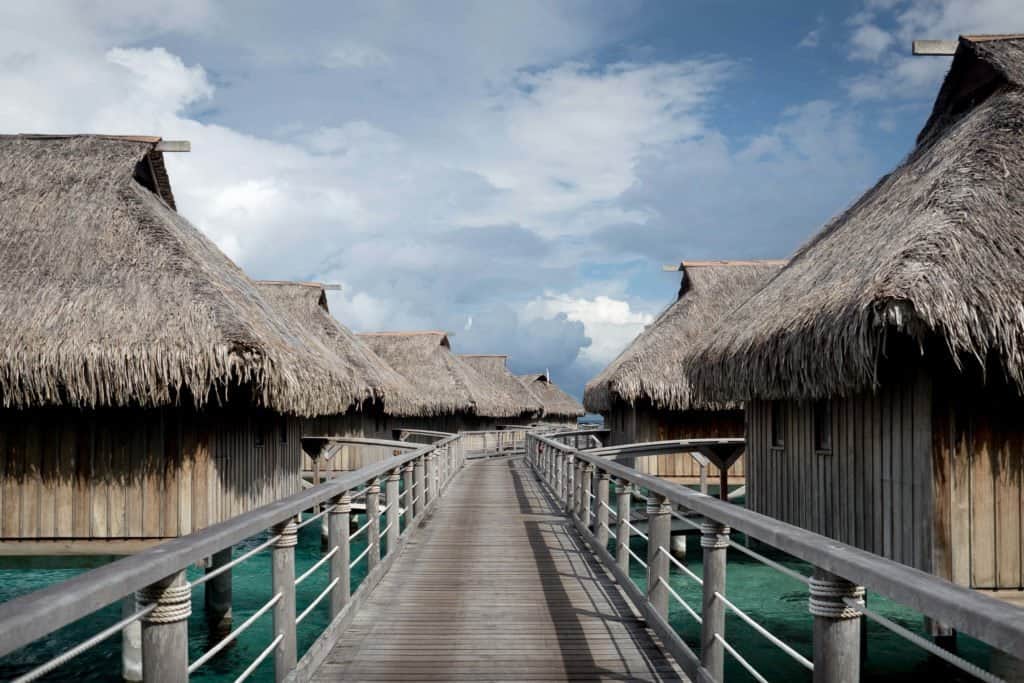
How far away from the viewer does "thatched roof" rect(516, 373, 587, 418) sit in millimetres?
55625

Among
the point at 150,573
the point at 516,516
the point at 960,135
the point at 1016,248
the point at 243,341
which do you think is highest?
the point at 960,135

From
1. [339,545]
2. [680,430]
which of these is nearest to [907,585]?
[339,545]

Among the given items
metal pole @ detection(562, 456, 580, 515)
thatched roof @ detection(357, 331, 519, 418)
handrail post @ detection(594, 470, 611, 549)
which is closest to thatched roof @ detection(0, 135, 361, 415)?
metal pole @ detection(562, 456, 580, 515)

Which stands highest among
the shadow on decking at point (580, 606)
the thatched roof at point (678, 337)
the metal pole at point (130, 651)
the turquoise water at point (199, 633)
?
the thatched roof at point (678, 337)

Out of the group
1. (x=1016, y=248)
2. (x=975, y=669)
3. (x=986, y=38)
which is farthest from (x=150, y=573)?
(x=986, y=38)

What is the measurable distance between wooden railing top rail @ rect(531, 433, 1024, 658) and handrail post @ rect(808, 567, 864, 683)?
89 mm

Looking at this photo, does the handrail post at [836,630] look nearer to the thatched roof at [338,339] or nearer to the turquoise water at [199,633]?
the turquoise water at [199,633]

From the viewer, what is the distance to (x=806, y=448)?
9.83 meters

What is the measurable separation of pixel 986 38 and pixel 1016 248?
462 cm

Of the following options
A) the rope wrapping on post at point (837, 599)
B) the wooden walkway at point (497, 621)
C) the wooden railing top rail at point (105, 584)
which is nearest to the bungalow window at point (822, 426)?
the wooden walkway at point (497, 621)

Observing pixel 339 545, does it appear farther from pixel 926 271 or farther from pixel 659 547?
pixel 926 271

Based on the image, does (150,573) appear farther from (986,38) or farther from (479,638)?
(986,38)

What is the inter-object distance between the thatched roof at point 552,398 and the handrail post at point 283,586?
5037 centimetres

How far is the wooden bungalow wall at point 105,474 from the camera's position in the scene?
31.4 feet
